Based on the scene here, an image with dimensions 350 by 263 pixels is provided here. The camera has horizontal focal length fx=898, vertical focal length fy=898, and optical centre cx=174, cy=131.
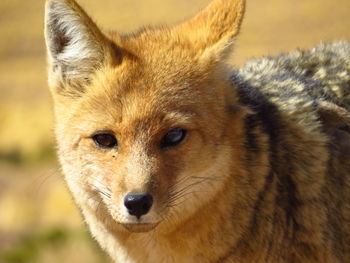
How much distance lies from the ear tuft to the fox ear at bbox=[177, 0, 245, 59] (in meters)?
0.67

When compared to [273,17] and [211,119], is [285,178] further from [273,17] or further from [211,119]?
[273,17]

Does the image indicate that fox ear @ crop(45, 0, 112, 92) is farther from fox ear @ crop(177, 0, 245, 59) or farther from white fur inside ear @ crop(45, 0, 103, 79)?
fox ear @ crop(177, 0, 245, 59)

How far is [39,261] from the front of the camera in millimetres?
14992

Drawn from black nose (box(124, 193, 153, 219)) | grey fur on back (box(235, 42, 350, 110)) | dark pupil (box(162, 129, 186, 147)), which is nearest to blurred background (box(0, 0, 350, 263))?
grey fur on back (box(235, 42, 350, 110))

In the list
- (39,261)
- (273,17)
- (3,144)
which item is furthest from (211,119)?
(273,17)

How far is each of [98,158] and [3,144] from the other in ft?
53.4

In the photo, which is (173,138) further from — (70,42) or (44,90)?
(44,90)

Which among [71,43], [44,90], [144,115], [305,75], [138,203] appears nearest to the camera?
[138,203]

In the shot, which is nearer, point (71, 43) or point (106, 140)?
point (106, 140)

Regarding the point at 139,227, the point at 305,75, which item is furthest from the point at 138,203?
the point at 305,75

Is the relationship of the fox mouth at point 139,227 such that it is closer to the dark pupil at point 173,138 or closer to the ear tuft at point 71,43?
the dark pupil at point 173,138

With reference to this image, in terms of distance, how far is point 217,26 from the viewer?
244 inches

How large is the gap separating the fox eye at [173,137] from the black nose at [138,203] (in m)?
0.43

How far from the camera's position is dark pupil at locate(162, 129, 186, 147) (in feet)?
18.8
